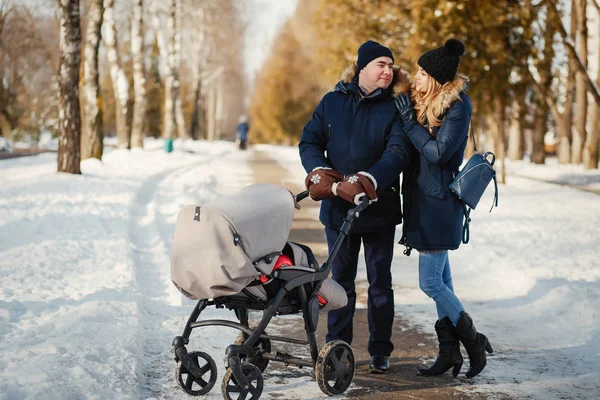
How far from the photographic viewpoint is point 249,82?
394 feet

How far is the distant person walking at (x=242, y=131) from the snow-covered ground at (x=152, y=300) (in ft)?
98.6

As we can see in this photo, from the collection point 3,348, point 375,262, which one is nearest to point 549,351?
point 375,262

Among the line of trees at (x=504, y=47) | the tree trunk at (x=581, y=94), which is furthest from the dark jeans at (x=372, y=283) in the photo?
the tree trunk at (x=581, y=94)

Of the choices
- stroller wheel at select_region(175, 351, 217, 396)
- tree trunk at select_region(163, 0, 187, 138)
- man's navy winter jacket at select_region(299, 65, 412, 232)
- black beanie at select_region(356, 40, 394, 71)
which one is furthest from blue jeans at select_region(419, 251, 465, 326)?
tree trunk at select_region(163, 0, 187, 138)

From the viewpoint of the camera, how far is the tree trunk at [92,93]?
2139cm

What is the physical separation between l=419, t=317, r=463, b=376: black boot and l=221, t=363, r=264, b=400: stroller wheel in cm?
130

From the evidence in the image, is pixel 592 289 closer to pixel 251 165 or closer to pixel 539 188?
pixel 539 188

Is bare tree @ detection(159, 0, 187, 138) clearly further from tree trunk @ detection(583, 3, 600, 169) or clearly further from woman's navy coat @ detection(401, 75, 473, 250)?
woman's navy coat @ detection(401, 75, 473, 250)

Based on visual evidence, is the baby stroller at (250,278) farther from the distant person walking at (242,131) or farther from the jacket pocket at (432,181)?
the distant person walking at (242,131)

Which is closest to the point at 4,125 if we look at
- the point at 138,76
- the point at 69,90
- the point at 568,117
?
the point at 138,76

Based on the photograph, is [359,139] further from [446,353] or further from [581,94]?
[581,94]

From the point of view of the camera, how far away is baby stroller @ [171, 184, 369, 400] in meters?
4.49

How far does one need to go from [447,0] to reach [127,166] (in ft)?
30.7

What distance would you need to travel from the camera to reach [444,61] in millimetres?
5305
